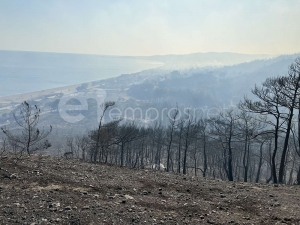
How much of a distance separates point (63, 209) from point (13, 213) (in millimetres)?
908

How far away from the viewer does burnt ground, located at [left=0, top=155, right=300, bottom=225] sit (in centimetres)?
526

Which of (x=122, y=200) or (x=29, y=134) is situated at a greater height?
(x=29, y=134)

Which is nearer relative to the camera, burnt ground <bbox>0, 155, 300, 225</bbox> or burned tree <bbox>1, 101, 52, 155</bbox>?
burnt ground <bbox>0, 155, 300, 225</bbox>

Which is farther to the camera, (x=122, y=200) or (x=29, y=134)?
(x=29, y=134)

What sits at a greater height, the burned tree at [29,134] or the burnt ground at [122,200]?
the burned tree at [29,134]

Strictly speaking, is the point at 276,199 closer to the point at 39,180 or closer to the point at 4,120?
the point at 39,180

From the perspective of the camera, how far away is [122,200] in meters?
6.24

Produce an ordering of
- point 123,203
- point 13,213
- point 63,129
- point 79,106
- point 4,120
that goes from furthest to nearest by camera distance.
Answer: point 79,106
point 4,120
point 63,129
point 123,203
point 13,213

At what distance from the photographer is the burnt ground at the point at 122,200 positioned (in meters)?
5.26

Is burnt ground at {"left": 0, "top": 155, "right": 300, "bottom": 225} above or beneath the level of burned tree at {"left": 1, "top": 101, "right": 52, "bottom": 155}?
beneath

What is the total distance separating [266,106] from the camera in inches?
504

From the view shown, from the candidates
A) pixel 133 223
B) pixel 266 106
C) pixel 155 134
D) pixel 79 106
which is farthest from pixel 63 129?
pixel 133 223

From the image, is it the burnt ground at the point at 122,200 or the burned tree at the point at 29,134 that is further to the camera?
the burned tree at the point at 29,134

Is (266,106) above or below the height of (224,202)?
above
